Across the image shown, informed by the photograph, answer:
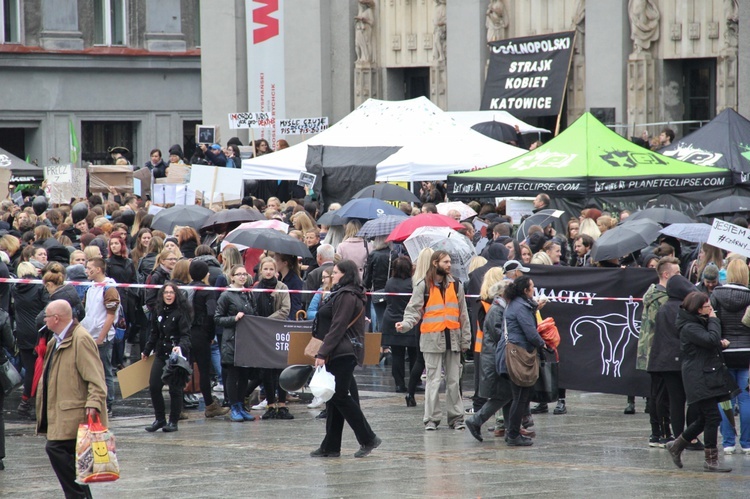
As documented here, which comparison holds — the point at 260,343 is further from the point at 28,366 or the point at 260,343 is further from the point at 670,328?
the point at 670,328

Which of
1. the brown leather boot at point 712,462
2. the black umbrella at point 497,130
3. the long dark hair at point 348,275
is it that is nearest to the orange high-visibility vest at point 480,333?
the long dark hair at point 348,275

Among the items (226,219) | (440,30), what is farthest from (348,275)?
(440,30)

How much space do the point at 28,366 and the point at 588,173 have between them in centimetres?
921

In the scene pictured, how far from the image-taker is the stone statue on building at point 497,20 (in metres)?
34.6

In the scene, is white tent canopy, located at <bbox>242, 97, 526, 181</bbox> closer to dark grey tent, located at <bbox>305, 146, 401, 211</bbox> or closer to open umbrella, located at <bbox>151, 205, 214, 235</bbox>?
dark grey tent, located at <bbox>305, 146, 401, 211</bbox>

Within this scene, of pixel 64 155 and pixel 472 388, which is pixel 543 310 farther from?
pixel 64 155

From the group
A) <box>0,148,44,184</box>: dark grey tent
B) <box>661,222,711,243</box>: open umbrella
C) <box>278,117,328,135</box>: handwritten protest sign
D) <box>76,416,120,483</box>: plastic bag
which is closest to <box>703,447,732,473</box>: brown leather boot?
<box>76,416,120,483</box>: plastic bag

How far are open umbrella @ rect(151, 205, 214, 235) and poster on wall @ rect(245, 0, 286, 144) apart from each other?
1661 centimetres

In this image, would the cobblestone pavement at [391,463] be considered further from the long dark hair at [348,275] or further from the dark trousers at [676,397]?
the long dark hair at [348,275]

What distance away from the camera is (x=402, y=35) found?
37.5m

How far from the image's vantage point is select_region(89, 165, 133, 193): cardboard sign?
2956 cm

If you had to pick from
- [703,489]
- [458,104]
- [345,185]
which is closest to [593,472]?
[703,489]

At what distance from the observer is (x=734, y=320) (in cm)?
1182

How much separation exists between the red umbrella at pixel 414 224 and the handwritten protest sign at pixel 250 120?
13.8 m
